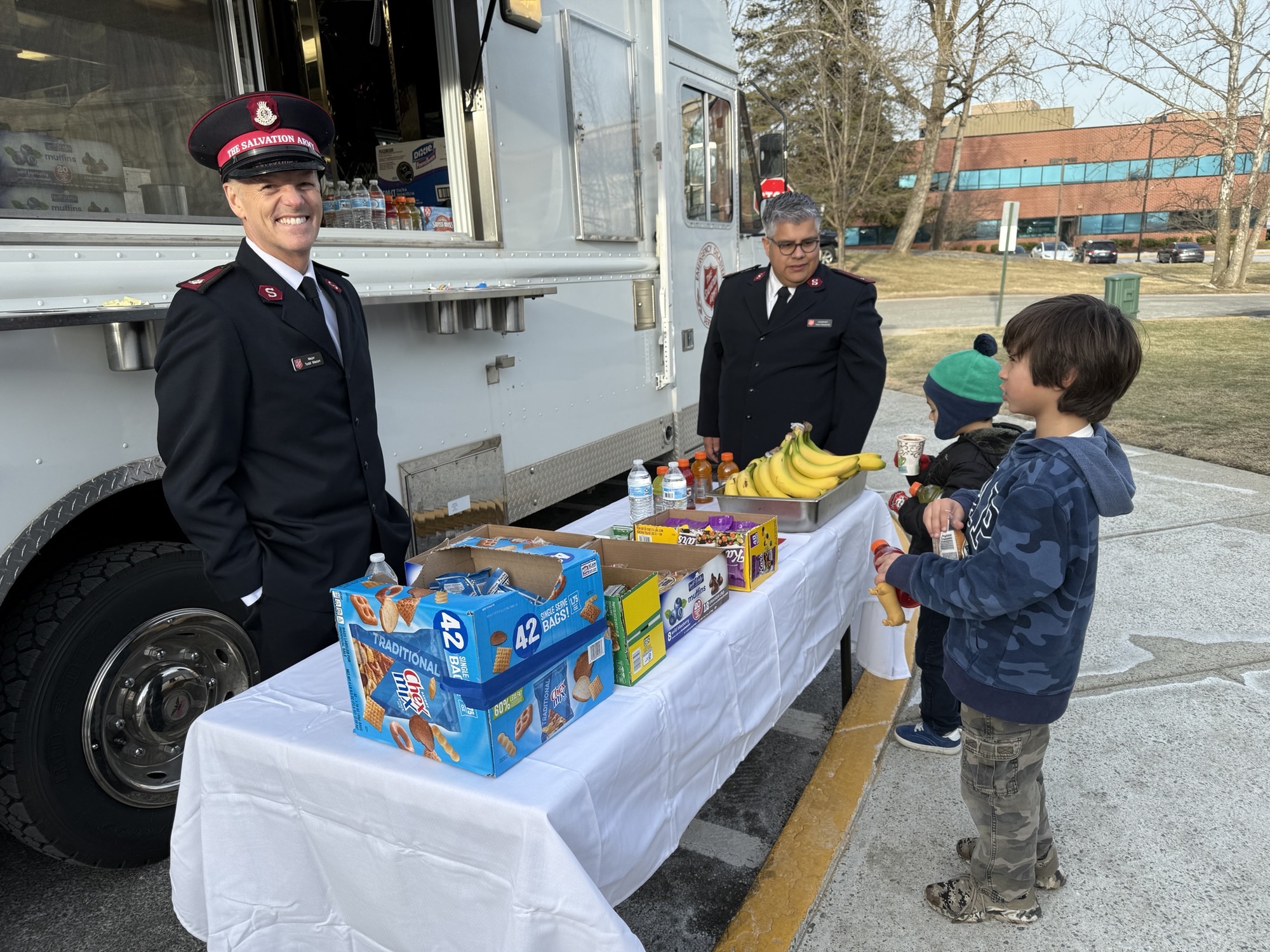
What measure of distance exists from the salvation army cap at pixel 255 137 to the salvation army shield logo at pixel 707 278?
12.0 ft

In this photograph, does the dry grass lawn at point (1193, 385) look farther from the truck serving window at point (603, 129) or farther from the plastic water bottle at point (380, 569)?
the plastic water bottle at point (380, 569)

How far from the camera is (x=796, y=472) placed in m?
2.93

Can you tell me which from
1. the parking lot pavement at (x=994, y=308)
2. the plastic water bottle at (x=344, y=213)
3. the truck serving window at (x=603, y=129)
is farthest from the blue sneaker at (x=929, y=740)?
the parking lot pavement at (x=994, y=308)

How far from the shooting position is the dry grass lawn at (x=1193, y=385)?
294 inches

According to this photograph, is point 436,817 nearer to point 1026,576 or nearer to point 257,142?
point 1026,576

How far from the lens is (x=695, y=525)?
8.02ft

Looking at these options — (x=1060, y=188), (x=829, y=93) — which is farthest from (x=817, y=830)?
(x=1060, y=188)

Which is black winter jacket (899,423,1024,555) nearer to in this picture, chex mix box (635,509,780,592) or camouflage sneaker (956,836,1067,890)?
chex mix box (635,509,780,592)

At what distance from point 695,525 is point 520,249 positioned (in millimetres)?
2008

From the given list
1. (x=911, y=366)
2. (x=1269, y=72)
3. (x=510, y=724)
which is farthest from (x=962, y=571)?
(x=1269, y=72)

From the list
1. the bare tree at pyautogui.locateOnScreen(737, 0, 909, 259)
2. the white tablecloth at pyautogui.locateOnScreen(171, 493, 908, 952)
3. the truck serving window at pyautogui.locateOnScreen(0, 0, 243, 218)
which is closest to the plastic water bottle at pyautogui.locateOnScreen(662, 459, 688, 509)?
the white tablecloth at pyautogui.locateOnScreen(171, 493, 908, 952)

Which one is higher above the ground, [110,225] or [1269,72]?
[1269,72]

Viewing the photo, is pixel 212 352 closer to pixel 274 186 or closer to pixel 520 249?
pixel 274 186

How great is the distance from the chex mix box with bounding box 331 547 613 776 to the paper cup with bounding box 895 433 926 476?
1.38 meters
